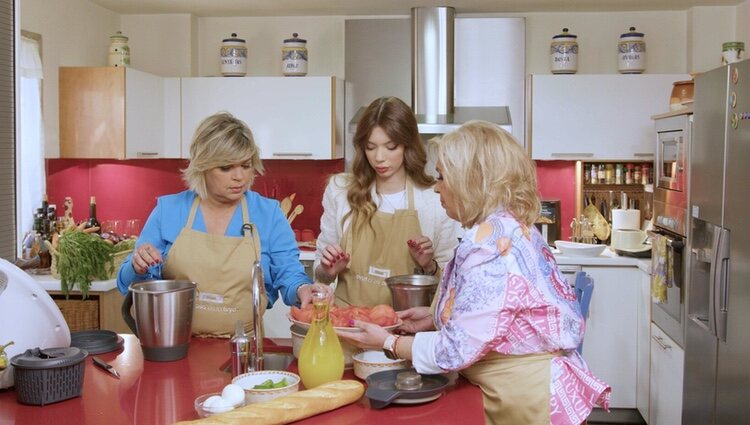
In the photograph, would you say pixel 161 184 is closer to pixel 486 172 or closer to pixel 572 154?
pixel 572 154

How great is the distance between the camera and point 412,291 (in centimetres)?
264

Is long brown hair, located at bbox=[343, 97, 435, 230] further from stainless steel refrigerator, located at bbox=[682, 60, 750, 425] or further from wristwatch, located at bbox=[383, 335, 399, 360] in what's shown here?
stainless steel refrigerator, located at bbox=[682, 60, 750, 425]

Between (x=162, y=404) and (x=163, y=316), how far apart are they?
365 mm

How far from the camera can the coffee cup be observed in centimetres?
507

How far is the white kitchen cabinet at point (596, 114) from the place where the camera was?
5320 millimetres

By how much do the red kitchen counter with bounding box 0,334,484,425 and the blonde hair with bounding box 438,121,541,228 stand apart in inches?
18.1

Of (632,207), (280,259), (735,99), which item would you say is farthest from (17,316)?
(632,207)

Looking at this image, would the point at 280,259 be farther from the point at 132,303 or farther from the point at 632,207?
the point at 632,207

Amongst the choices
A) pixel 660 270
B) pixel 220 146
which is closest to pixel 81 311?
pixel 220 146

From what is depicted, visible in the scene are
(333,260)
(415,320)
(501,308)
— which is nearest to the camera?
(501,308)

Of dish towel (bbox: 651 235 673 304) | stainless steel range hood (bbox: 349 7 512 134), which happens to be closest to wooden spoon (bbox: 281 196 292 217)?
stainless steel range hood (bbox: 349 7 512 134)

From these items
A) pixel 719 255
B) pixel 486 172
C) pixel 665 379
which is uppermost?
pixel 486 172

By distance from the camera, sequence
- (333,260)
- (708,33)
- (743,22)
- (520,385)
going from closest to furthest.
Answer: (520,385)
(333,260)
(743,22)
(708,33)

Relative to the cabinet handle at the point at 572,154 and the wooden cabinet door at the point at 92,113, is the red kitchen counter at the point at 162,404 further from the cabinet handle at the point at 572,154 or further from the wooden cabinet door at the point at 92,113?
the cabinet handle at the point at 572,154
